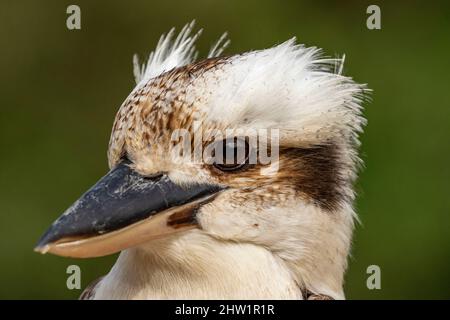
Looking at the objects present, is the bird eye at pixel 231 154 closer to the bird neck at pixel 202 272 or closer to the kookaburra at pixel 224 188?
the kookaburra at pixel 224 188

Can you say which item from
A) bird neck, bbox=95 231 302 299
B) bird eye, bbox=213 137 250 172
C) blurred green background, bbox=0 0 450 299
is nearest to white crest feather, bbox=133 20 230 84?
bird eye, bbox=213 137 250 172

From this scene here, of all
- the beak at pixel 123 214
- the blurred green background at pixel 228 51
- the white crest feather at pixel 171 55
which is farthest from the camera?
the blurred green background at pixel 228 51

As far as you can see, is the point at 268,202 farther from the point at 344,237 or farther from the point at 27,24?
the point at 27,24

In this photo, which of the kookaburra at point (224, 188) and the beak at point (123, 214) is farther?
the kookaburra at point (224, 188)

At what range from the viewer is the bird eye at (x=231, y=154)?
3098 millimetres

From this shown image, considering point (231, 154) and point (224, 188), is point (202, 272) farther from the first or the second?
point (231, 154)

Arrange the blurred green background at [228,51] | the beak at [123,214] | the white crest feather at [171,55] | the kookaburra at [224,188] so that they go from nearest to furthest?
the beak at [123,214] < the kookaburra at [224,188] < the white crest feather at [171,55] < the blurred green background at [228,51]

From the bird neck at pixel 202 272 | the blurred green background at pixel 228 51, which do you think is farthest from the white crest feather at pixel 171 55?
the blurred green background at pixel 228 51

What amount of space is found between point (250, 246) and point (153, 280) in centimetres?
33

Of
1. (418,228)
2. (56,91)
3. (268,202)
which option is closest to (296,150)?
(268,202)

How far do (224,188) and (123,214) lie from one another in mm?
341

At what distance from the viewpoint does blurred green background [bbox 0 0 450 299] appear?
21.4ft

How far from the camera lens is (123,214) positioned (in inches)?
118

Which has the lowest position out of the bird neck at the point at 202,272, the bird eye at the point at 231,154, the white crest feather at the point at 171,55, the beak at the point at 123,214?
the bird neck at the point at 202,272
